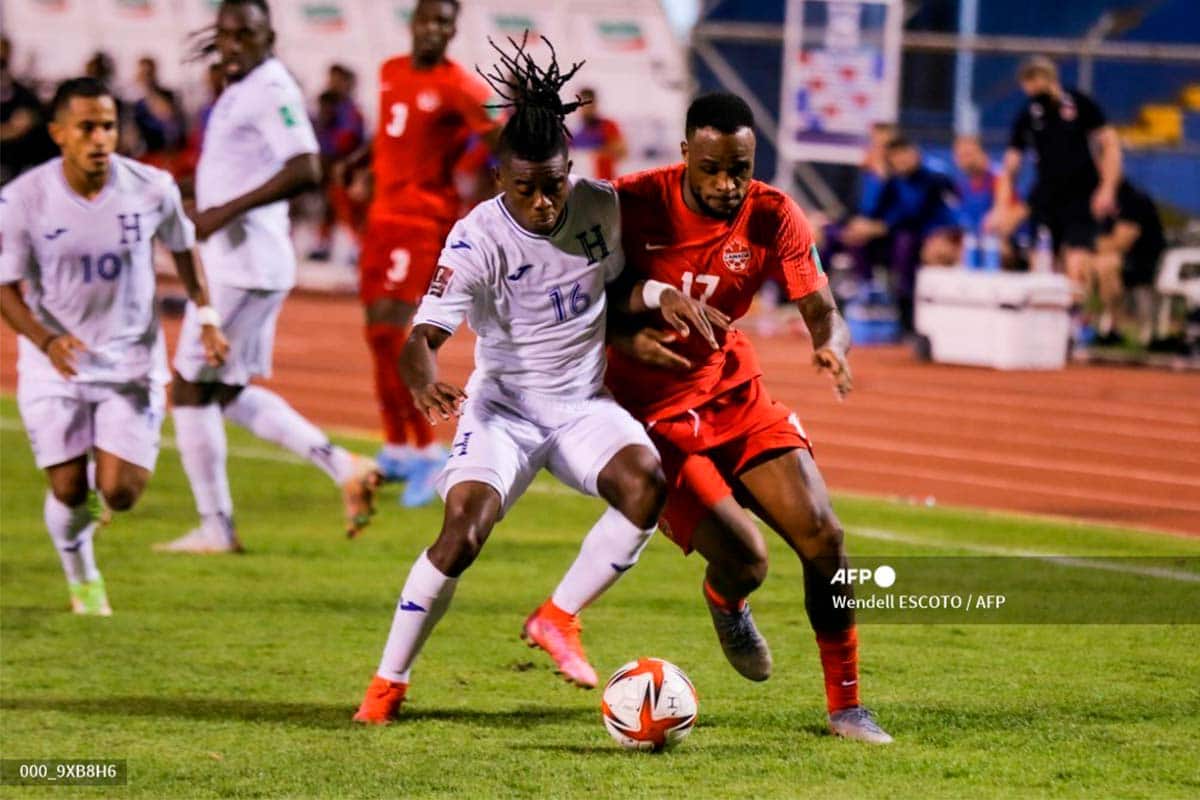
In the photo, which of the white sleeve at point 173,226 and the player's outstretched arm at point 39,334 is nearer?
the player's outstretched arm at point 39,334

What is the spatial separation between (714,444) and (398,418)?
191 inches

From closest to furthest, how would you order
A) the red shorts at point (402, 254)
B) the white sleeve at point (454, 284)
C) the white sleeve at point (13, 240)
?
the white sleeve at point (454, 284), the white sleeve at point (13, 240), the red shorts at point (402, 254)

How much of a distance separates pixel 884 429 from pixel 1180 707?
771 cm

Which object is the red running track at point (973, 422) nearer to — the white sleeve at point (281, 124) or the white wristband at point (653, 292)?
the white sleeve at point (281, 124)

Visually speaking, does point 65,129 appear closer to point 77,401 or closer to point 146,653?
point 77,401

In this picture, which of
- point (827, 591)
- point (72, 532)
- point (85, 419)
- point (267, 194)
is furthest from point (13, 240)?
point (827, 591)

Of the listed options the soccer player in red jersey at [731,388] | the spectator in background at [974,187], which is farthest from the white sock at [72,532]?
the spectator in background at [974,187]

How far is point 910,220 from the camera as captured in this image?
61.2 ft

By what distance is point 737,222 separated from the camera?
6.49 metres

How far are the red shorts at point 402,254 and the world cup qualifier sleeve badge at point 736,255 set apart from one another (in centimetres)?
443

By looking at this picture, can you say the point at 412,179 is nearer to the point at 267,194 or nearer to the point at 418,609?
the point at 267,194

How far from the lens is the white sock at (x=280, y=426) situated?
387 inches

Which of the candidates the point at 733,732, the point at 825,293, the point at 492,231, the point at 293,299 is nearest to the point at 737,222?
the point at 825,293

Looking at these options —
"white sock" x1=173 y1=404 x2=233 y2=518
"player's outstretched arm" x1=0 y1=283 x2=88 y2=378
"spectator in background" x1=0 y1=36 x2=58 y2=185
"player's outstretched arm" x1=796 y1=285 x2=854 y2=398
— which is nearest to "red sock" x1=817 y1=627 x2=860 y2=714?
"player's outstretched arm" x1=796 y1=285 x2=854 y2=398
